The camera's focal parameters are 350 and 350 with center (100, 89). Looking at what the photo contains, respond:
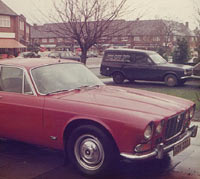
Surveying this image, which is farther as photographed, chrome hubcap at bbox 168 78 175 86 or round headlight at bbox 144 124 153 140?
chrome hubcap at bbox 168 78 175 86

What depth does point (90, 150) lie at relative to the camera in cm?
468

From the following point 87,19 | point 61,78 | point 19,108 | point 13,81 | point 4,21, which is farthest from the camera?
point 4,21

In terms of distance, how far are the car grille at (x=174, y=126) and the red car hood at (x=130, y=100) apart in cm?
9

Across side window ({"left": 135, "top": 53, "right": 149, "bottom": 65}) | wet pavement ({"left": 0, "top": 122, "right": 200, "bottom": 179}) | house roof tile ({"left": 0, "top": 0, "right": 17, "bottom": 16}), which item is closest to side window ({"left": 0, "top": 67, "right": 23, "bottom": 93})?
wet pavement ({"left": 0, "top": 122, "right": 200, "bottom": 179})

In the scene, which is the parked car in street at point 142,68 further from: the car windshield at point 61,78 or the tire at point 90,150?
the tire at point 90,150

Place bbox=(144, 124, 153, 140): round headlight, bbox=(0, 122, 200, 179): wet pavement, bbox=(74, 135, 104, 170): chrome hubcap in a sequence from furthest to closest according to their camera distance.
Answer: bbox=(0, 122, 200, 179): wet pavement → bbox=(74, 135, 104, 170): chrome hubcap → bbox=(144, 124, 153, 140): round headlight

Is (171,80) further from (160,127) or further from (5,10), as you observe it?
(5,10)

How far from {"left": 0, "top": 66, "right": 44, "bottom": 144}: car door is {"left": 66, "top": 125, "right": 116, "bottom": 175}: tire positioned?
0.63 m

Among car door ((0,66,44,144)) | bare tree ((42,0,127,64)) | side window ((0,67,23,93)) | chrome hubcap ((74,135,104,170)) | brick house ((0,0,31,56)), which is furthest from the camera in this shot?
brick house ((0,0,31,56))

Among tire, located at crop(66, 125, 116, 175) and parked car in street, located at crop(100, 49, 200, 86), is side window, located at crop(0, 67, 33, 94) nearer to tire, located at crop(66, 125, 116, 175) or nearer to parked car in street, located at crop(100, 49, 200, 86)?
tire, located at crop(66, 125, 116, 175)

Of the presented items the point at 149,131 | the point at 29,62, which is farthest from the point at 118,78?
the point at 149,131

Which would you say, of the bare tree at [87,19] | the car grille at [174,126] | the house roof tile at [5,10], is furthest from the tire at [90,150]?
the house roof tile at [5,10]

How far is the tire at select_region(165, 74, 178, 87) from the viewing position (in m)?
16.9

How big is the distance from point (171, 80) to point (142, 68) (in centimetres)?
167
